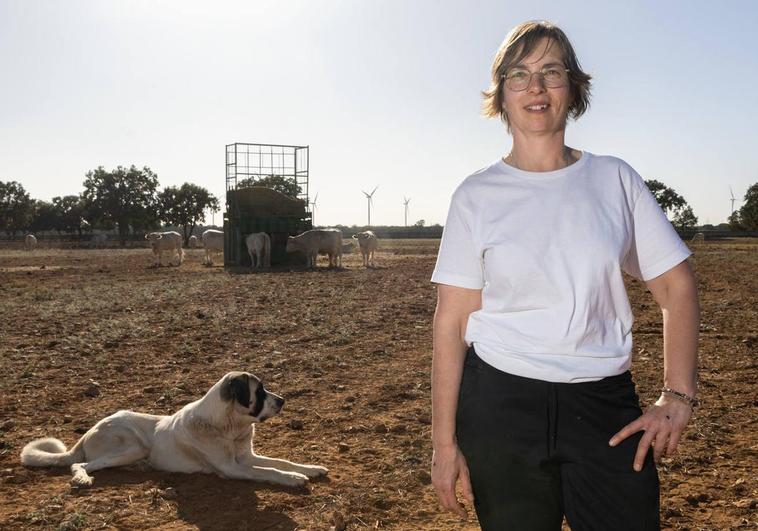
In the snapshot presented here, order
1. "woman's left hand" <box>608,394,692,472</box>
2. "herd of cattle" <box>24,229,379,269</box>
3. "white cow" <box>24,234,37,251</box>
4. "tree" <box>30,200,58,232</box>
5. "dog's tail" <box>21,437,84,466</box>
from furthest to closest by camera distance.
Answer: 1. "tree" <box>30,200,58,232</box>
2. "white cow" <box>24,234,37,251</box>
3. "herd of cattle" <box>24,229,379,269</box>
4. "dog's tail" <box>21,437,84,466</box>
5. "woman's left hand" <box>608,394,692,472</box>

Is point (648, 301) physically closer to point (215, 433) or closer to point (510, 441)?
point (215, 433)

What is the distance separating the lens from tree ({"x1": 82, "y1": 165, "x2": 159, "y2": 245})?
2825 inches

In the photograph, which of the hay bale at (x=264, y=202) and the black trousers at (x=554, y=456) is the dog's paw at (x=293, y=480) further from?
the hay bale at (x=264, y=202)

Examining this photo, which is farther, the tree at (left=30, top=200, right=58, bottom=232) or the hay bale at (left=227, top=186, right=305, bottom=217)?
the tree at (left=30, top=200, right=58, bottom=232)

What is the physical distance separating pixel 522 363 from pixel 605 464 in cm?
36

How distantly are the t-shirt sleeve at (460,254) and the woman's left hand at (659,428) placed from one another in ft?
1.97

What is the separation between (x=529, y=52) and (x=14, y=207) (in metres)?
89.2

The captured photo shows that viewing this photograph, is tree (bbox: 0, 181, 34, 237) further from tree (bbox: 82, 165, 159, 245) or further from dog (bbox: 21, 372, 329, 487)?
dog (bbox: 21, 372, 329, 487)

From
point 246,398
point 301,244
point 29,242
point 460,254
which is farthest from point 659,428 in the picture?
point 29,242

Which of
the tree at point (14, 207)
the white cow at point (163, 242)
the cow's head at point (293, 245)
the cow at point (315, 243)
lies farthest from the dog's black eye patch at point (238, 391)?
the tree at point (14, 207)

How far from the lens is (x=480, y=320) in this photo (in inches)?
88.2

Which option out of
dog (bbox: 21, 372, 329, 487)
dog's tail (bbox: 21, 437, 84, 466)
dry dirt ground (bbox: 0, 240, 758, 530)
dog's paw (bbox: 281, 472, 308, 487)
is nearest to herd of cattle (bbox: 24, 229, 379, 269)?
dry dirt ground (bbox: 0, 240, 758, 530)

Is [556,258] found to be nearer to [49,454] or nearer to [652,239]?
[652,239]

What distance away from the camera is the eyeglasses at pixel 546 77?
229 cm
